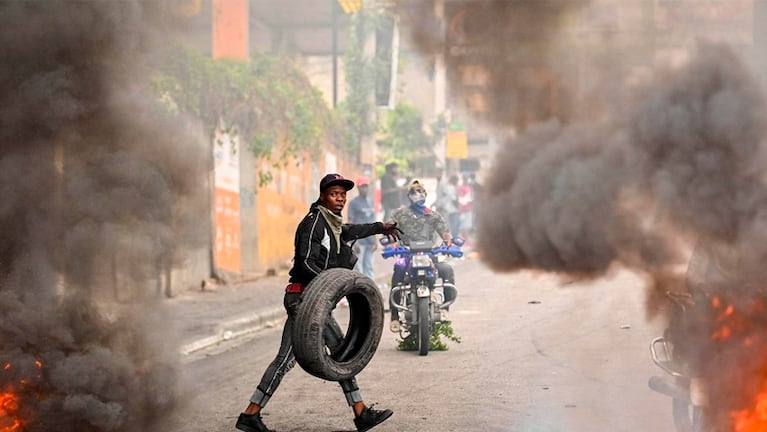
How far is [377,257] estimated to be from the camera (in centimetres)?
3472

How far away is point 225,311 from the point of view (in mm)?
18750

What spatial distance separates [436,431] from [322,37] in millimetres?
27629

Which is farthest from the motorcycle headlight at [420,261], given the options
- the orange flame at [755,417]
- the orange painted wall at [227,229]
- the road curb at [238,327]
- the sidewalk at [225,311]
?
the orange painted wall at [227,229]

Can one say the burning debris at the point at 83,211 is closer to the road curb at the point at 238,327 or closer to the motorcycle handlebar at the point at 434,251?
the motorcycle handlebar at the point at 434,251

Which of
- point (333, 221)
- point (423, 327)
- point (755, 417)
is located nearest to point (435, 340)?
point (423, 327)

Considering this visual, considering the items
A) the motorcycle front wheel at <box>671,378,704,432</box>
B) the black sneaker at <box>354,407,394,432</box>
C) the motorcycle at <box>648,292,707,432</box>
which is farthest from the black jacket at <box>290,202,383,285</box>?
the motorcycle front wheel at <box>671,378,704,432</box>

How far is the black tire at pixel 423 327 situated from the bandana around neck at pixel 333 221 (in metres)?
4.56

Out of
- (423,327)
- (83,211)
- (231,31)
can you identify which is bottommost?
(423,327)

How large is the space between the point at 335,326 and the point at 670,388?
252 cm

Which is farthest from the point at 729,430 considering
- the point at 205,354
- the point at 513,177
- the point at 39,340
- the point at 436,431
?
the point at 205,354

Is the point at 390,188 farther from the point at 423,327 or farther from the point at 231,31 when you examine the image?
the point at 423,327

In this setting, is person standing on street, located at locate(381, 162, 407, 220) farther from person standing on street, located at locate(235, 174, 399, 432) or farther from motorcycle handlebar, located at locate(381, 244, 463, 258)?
person standing on street, located at locate(235, 174, 399, 432)

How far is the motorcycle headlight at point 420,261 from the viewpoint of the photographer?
1421 centimetres

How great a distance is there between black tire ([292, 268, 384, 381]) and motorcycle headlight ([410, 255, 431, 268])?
4788 millimetres
